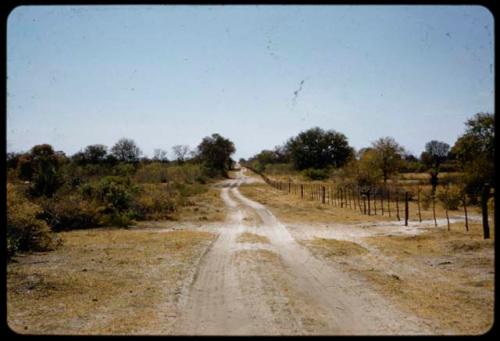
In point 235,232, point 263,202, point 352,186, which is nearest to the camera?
point 235,232

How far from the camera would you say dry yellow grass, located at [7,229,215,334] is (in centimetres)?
698

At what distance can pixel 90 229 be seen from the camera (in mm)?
21156

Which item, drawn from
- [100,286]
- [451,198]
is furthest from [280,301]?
[451,198]

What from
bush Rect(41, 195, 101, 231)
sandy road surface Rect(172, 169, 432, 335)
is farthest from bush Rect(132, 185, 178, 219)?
sandy road surface Rect(172, 169, 432, 335)

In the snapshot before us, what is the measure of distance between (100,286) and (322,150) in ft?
259

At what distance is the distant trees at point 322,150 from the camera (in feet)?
279

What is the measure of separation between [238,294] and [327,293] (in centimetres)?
194

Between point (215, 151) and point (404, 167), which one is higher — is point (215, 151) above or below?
above

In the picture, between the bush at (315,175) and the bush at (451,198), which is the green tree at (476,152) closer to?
the bush at (451,198)

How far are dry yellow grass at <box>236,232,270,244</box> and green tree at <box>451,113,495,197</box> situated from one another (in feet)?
63.0

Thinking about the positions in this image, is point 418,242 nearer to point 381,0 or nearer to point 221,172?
point 381,0

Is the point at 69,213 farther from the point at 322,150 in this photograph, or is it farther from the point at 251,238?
the point at 322,150

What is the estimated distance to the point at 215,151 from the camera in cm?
8950

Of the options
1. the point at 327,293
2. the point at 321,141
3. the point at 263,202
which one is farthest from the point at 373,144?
the point at 327,293
